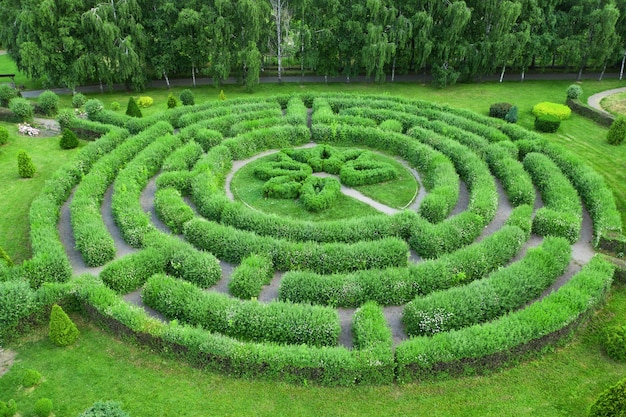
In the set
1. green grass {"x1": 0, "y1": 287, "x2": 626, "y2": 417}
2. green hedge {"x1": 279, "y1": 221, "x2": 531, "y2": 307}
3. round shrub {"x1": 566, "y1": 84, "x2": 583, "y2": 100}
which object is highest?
round shrub {"x1": 566, "y1": 84, "x2": 583, "y2": 100}

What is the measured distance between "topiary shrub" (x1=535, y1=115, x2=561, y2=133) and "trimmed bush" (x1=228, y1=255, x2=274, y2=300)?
110 ft

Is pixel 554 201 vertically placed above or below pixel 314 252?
above

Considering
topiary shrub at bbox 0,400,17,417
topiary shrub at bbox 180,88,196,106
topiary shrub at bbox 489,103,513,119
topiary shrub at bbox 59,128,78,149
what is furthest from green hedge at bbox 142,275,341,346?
topiary shrub at bbox 489,103,513,119

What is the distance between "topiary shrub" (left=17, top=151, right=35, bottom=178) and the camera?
33.4 m

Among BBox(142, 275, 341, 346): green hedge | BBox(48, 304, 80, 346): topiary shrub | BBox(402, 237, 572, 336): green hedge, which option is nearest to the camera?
BBox(142, 275, 341, 346): green hedge

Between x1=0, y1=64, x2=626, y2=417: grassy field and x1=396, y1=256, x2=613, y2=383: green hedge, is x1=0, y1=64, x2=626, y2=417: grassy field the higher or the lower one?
the lower one

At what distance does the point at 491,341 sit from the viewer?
17.2 m

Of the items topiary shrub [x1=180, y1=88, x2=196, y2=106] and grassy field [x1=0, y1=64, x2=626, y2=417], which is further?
topiary shrub [x1=180, y1=88, x2=196, y2=106]

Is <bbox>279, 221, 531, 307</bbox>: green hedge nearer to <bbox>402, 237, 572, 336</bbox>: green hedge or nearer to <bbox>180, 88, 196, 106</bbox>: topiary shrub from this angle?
<bbox>402, 237, 572, 336</bbox>: green hedge

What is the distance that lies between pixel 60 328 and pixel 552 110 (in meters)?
47.6

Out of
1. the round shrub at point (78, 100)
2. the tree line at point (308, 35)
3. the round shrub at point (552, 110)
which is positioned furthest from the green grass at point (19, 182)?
the round shrub at point (552, 110)

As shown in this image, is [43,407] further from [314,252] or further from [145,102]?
[145,102]

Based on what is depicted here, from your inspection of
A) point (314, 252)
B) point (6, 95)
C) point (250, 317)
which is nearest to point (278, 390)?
point (250, 317)

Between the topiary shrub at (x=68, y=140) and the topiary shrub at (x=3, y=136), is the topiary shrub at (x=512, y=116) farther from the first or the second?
the topiary shrub at (x=3, y=136)
